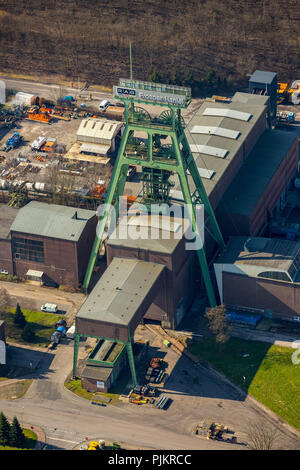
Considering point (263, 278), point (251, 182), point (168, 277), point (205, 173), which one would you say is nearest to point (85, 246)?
point (168, 277)

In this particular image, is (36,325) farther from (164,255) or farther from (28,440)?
(28,440)

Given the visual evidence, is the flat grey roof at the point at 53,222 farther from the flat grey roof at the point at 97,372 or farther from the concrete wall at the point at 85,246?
the flat grey roof at the point at 97,372

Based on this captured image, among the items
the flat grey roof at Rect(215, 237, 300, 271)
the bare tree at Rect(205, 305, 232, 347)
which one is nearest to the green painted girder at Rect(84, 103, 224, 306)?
the flat grey roof at Rect(215, 237, 300, 271)

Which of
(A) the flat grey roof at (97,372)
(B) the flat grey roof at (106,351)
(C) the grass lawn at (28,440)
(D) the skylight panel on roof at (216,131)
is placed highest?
(D) the skylight panel on roof at (216,131)

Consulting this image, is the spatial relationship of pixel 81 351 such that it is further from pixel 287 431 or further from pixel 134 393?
pixel 287 431

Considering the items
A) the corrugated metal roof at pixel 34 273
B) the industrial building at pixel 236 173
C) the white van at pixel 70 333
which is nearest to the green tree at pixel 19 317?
the white van at pixel 70 333

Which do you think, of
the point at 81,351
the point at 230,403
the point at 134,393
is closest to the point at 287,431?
the point at 230,403
